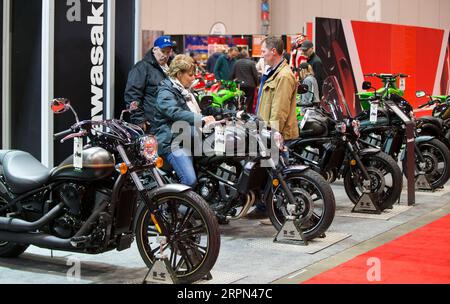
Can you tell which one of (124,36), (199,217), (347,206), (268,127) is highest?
(124,36)

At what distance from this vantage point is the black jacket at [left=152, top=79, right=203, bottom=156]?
634cm

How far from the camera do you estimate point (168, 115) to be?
6.37 metres

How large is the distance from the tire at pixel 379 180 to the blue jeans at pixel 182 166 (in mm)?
2166

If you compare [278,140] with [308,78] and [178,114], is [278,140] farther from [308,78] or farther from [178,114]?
[308,78]

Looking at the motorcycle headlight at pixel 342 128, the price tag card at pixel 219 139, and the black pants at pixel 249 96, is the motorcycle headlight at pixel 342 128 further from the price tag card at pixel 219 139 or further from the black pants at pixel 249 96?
the black pants at pixel 249 96

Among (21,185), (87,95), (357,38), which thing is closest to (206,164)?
(87,95)

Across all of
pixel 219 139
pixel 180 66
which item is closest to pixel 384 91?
pixel 219 139

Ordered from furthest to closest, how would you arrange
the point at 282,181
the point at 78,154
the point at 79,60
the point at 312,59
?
the point at 312,59 → the point at 79,60 → the point at 282,181 → the point at 78,154

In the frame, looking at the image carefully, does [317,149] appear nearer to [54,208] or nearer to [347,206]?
[347,206]

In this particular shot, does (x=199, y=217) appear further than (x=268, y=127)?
No

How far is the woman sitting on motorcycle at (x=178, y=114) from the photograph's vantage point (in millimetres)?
6359

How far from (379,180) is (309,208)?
1.67 meters

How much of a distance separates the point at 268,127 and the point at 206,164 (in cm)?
63

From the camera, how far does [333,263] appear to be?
605 centimetres
